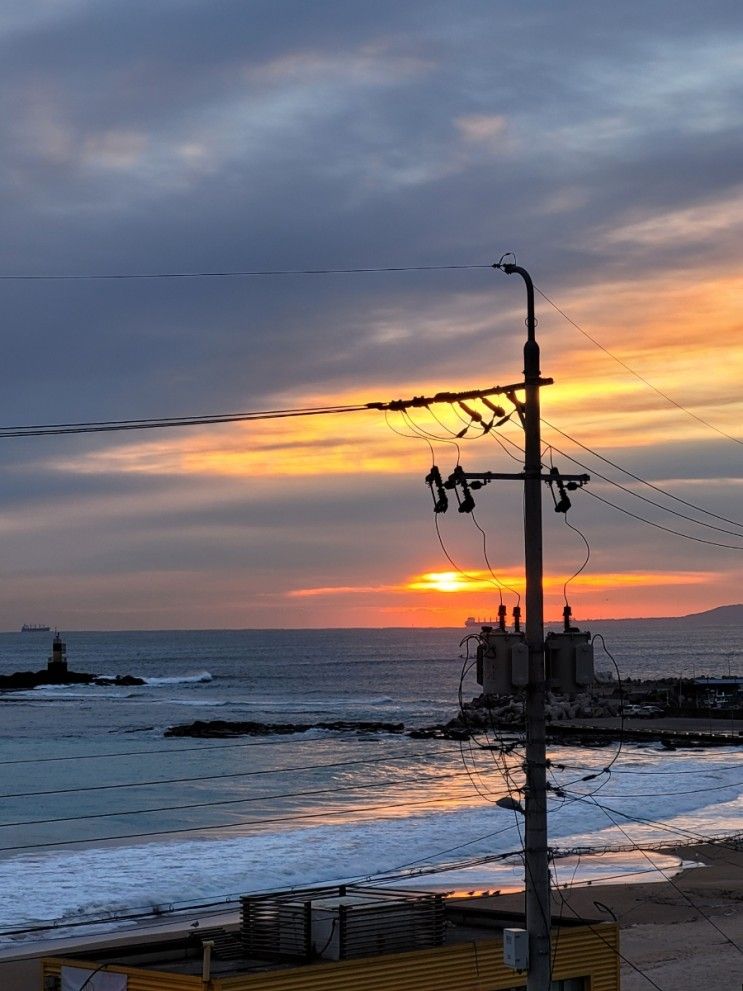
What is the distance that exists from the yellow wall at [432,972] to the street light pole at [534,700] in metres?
3.35

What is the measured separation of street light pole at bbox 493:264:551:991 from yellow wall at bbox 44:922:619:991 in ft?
11.0

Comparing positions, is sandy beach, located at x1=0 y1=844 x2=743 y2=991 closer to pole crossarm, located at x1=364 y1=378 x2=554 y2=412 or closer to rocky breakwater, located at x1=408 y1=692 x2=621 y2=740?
pole crossarm, located at x1=364 y1=378 x2=554 y2=412

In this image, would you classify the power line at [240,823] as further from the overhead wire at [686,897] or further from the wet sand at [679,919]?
the wet sand at [679,919]

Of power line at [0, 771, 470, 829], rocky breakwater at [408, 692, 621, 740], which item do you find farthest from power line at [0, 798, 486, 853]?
rocky breakwater at [408, 692, 621, 740]

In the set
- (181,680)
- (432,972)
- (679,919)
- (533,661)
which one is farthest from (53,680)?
(533,661)

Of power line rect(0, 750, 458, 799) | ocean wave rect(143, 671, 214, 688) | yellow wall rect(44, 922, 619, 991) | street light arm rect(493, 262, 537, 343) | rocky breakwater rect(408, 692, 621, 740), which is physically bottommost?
power line rect(0, 750, 458, 799)

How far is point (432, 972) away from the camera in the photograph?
17.2 metres

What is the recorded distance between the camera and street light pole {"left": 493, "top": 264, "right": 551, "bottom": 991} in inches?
531

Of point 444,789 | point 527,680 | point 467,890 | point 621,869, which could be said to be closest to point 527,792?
point 527,680

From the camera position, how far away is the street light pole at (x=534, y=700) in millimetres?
13500

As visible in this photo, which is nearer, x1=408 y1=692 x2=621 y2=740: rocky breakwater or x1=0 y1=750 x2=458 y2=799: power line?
x1=0 y1=750 x2=458 y2=799: power line

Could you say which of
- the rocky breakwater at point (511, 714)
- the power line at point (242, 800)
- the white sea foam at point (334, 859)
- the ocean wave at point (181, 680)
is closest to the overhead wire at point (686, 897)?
the white sea foam at point (334, 859)

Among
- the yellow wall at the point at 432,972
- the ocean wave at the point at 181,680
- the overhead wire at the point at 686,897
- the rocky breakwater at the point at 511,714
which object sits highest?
the ocean wave at the point at 181,680

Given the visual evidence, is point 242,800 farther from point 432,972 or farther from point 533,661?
point 533,661
